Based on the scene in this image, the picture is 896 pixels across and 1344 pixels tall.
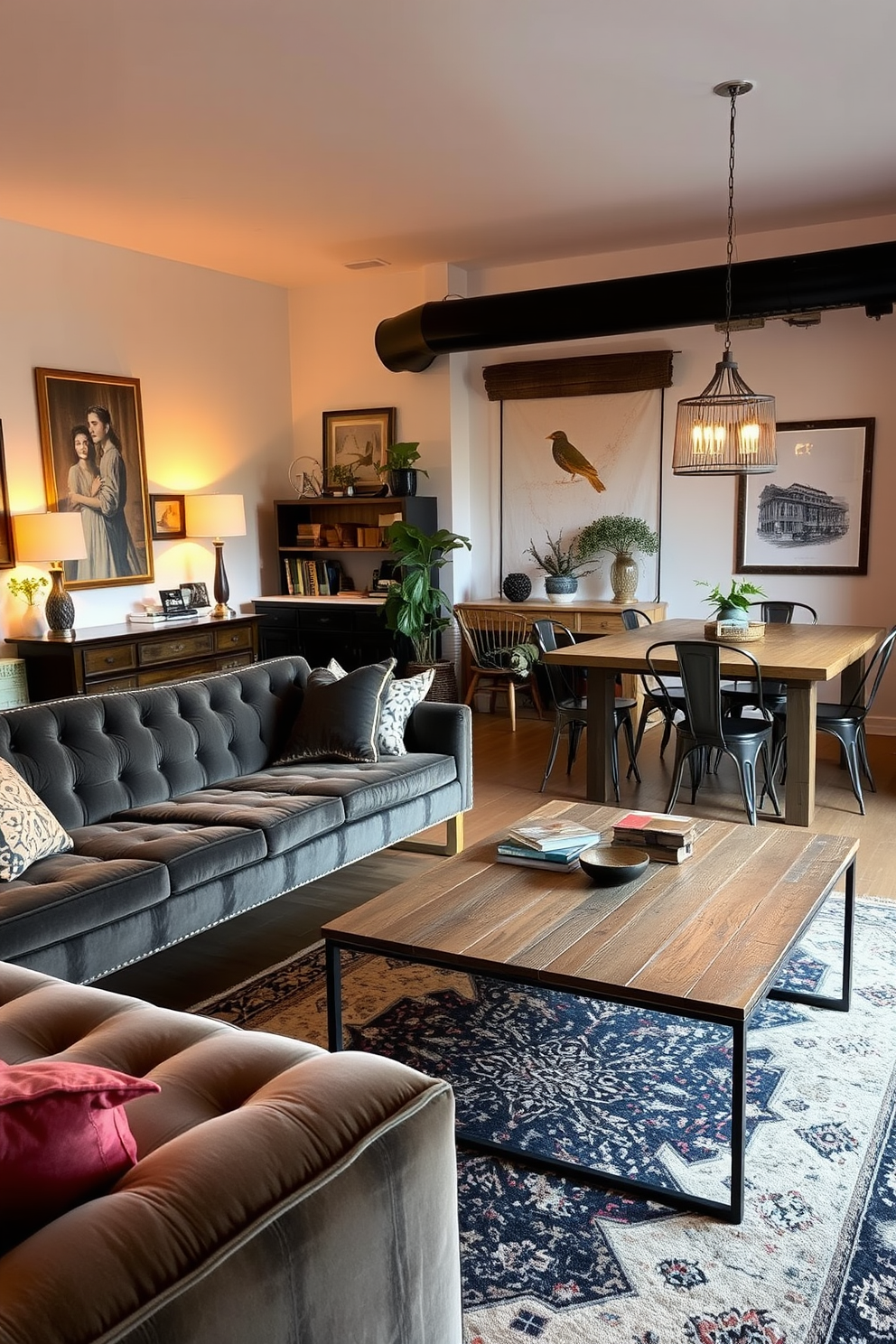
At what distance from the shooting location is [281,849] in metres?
3.41

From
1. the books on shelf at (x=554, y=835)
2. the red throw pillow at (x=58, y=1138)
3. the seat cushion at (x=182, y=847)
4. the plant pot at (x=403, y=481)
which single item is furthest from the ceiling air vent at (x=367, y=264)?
the red throw pillow at (x=58, y=1138)

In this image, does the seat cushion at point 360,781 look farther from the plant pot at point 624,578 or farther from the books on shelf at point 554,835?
the plant pot at point 624,578

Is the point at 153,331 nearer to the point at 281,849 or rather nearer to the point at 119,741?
the point at 119,741

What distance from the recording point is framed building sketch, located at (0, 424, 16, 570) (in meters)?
5.90

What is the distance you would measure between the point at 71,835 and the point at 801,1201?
2249mm

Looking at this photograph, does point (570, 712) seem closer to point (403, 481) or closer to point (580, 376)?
point (403, 481)

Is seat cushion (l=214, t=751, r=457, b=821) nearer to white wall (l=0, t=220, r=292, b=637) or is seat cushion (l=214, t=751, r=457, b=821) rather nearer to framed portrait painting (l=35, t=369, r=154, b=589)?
white wall (l=0, t=220, r=292, b=637)

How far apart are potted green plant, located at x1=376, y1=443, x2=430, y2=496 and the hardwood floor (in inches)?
66.0

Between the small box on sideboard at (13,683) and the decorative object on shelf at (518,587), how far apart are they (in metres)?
3.19

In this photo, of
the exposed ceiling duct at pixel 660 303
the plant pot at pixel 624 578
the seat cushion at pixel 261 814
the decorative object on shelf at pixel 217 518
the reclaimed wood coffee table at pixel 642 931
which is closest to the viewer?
the reclaimed wood coffee table at pixel 642 931

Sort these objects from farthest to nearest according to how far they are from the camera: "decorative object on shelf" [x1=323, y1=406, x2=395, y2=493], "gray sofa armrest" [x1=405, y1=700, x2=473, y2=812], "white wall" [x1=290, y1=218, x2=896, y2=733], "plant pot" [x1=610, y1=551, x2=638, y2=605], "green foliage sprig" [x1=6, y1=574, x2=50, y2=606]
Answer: "decorative object on shelf" [x1=323, y1=406, x2=395, y2=493] < "plant pot" [x1=610, y1=551, x2=638, y2=605] < "white wall" [x1=290, y1=218, x2=896, y2=733] < "green foliage sprig" [x1=6, y1=574, x2=50, y2=606] < "gray sofa armrest" [x1=405, y1=700, x2=473, y2=812]

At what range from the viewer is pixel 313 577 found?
795cm

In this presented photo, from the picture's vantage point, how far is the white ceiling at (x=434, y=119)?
3.70 metres

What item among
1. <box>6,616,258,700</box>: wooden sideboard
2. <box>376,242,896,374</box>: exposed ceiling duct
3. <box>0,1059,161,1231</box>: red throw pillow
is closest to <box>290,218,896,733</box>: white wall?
<box>376,242,896,374</box>: exposed ceiling duct
